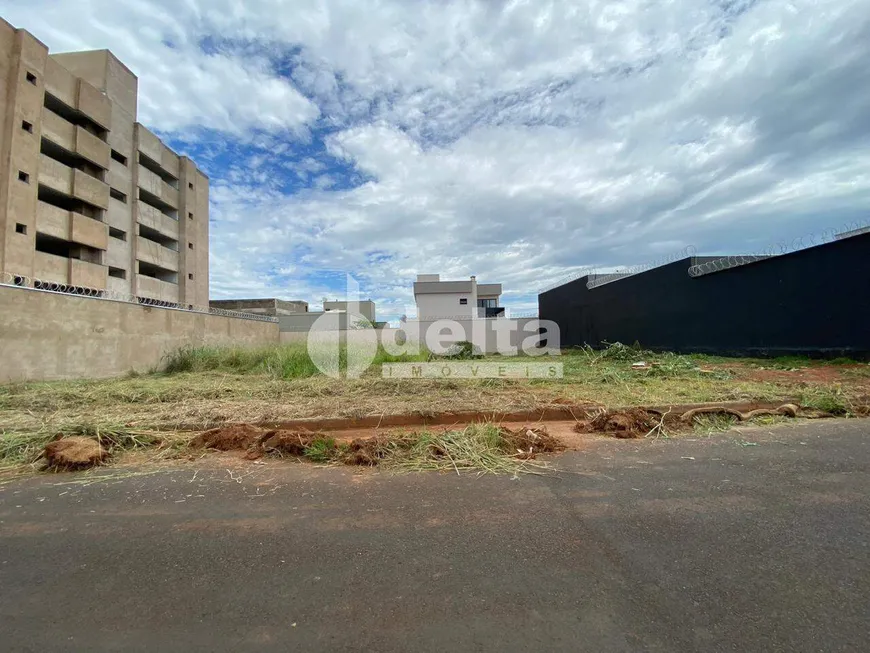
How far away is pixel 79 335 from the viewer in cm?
1130

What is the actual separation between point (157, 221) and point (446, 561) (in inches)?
1451

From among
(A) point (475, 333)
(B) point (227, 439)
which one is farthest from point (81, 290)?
(A) point (475, 333)

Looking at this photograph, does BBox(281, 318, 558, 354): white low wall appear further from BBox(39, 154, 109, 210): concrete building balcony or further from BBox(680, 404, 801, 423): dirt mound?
BBox(680, 404, 801, 423): dirt mound

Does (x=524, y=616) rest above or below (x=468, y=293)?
below

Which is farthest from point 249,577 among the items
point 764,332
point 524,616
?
point 764,332

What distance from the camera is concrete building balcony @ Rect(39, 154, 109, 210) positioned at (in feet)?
72.5

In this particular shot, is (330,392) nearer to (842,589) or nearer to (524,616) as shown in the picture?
(524,616)

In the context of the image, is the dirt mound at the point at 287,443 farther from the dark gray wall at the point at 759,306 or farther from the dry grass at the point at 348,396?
the dark gray wall at the point at 759,306

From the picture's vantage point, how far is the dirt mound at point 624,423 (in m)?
4.73

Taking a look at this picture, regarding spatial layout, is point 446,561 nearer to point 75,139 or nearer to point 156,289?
point 75,139

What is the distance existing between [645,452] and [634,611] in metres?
2.65

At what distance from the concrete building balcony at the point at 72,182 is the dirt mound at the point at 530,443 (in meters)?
29.9

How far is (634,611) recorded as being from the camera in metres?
1.76

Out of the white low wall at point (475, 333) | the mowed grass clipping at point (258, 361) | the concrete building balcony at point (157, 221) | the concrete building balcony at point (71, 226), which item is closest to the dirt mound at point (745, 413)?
the mowed grass clipping at point (258, 361)
